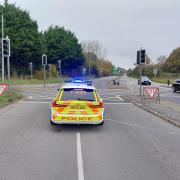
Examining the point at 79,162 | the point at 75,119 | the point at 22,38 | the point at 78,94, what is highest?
the point at 22,38

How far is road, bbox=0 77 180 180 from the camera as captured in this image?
596 cm

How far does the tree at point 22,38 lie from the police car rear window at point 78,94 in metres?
47.4

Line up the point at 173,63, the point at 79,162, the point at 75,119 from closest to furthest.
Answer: the point at 79,162 < the point at 75,119 < the point at 173,63

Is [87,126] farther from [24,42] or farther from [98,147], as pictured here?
[24,42]

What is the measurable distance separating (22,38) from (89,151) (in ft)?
173

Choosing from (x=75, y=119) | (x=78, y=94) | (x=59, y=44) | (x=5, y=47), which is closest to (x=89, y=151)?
(x=75, y=119)

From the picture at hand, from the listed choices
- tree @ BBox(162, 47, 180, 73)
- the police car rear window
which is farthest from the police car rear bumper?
tree @ BBox(162, 47, 180, 73)

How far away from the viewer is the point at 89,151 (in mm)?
7652

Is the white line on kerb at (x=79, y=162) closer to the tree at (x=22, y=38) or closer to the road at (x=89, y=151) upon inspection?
the road at (x=89, y=151)

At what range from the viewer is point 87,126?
11.2 m

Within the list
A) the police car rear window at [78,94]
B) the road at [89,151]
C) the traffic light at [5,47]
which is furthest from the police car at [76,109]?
the traffic light at [5,47]

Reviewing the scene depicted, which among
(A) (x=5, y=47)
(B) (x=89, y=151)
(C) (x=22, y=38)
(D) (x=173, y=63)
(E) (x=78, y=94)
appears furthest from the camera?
(D) (x=173, y=63)

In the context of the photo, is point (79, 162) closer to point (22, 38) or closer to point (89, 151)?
point (89, 151)

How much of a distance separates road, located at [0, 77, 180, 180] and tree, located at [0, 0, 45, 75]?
154 feet
